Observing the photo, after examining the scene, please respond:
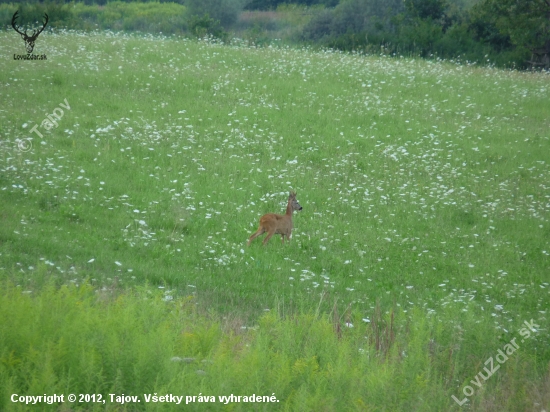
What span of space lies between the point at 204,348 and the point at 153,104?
1465 centimetres

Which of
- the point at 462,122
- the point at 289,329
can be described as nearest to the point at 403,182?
the point at 462,122

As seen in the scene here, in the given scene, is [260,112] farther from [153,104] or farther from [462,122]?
[462,122]

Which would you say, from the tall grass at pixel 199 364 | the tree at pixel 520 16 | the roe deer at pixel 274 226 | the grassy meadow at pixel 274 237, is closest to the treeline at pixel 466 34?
the tree at pixel 520 16

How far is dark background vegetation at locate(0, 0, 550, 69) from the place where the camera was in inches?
1367

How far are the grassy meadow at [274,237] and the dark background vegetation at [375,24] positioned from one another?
7.27 meters

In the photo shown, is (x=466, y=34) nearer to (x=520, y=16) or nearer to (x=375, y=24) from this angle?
(x=520, y=16)

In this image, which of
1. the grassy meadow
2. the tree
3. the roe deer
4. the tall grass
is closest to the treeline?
the tree

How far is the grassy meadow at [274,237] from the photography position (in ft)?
20.1

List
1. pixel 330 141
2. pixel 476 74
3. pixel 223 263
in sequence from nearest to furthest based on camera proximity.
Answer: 1. pixel 223 263
2. pixel 330 141
3. pixel 476 74

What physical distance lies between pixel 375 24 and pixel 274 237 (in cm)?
3287

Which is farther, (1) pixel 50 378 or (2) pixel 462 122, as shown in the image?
(2) pixel 462 122

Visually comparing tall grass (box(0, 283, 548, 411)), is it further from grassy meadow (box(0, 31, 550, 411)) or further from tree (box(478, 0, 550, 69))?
tree (box(478, 0, 550, 69))

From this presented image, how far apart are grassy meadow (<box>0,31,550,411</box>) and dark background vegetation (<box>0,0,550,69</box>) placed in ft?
23.9

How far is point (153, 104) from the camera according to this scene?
20406mm
